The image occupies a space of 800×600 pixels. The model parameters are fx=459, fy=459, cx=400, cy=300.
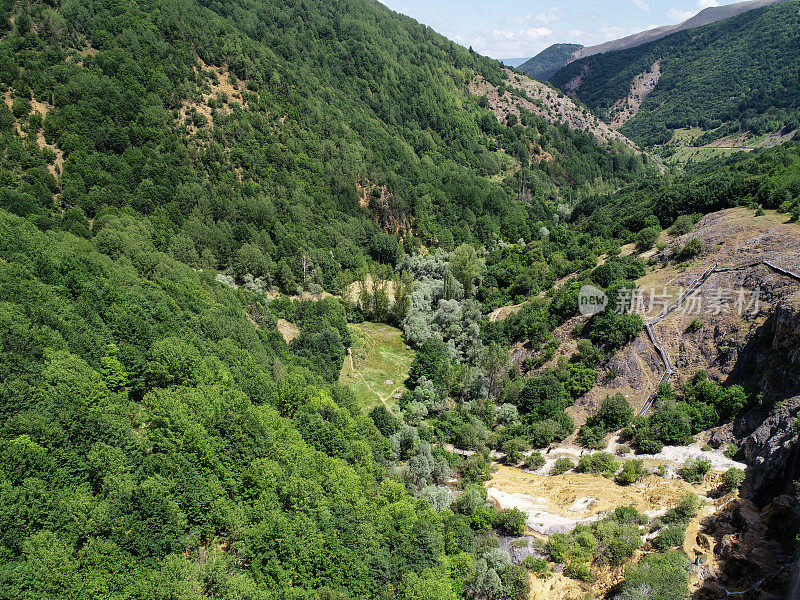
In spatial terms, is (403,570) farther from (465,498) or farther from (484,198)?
(484,198)

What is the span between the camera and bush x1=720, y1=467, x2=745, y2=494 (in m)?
36.5

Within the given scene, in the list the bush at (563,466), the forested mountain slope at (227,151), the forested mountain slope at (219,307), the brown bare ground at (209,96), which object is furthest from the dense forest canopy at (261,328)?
the bush at (563,466)

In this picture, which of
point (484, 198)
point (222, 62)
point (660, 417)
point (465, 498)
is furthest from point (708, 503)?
point (222, 62)

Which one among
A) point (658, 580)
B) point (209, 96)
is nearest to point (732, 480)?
point (658, 580)

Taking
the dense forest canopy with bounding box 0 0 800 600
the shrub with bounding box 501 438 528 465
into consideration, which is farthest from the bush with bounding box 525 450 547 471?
the shrub with bounding box 501 438 528 465

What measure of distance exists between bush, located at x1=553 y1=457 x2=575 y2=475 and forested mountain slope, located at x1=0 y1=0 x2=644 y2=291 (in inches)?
2622

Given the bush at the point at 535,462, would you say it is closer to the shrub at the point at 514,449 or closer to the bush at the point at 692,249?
the shrub at the point at 514,449

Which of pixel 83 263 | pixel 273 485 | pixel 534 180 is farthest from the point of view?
pixel 534 180

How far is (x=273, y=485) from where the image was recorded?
33875 mm

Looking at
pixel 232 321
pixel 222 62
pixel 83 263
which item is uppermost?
pixel 222 62

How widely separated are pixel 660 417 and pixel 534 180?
137 meters

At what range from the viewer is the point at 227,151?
371ft

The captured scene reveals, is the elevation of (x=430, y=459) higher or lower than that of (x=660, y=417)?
lower

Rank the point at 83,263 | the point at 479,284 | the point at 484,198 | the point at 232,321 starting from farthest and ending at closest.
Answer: the point at 484,198 < the point at 479,284 < the point at 232,321 < the point at 83,263
